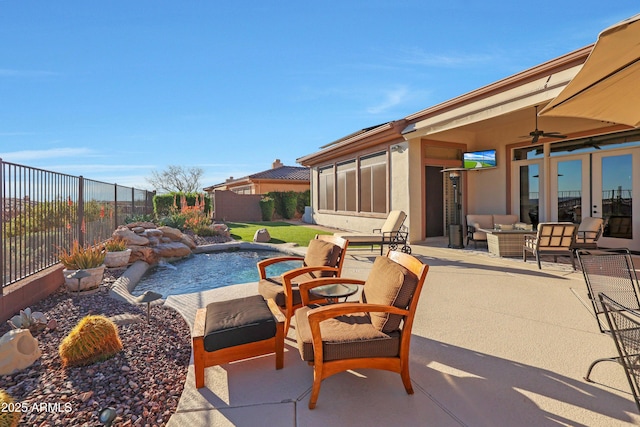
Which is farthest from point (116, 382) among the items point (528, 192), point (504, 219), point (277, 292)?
point (528, 192)

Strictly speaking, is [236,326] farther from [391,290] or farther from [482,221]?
[482,221]

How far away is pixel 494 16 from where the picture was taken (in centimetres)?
799

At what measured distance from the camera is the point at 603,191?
8.23 m

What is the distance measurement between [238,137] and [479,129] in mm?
21509

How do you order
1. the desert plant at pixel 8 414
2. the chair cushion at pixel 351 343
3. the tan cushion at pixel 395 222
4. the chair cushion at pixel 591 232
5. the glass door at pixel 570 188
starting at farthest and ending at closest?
1. the glass door at pixel 570 188
2. the tan cushion at pixel 395 222
3. the chair cushion at pixel 591 232
4. the chair cushion at pixel 351 343
5. the desert plant at pixel 8 414

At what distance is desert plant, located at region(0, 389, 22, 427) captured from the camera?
1.84 meters

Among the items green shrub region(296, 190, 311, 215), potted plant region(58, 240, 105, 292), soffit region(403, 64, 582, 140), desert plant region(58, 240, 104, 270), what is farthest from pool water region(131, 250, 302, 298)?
green shrub region(296, 190, 311, 215)

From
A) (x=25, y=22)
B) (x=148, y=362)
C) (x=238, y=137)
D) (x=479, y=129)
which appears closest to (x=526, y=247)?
(x=479, y=129)

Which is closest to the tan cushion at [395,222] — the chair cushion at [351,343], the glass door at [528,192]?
the glass door at [528,192]

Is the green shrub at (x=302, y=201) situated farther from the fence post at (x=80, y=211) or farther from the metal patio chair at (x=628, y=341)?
the metal patio chair at (x=628, y=341)

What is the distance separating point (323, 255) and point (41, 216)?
15.3 feet

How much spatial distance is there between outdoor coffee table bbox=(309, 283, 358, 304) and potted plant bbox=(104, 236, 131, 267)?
5.38 metres

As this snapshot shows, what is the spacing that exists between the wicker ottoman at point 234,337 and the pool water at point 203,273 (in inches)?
127

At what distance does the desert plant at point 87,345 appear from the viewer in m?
2.71
